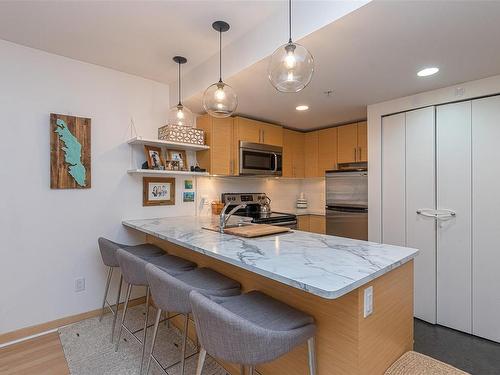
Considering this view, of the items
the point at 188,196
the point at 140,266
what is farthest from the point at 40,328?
the point at 188,196

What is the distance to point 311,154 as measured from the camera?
4395 millimetres

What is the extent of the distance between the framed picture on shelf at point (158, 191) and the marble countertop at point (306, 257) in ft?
3.11

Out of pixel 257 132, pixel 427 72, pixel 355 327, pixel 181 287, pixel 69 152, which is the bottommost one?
pixel 355 327

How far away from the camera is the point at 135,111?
9.70 ft

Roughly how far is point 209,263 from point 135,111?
192 cm

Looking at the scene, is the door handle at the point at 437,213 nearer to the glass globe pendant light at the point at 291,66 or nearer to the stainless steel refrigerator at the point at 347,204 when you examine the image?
the stainless steel refrigerator at the point at 347,204

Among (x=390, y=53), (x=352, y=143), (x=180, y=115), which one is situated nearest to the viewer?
(x=390, y=53)

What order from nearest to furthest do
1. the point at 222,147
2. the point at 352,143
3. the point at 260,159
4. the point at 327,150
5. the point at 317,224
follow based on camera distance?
the point at 222,147 → the point at 260,159 → the point at 352,143 → the point at 327,150 → the point at 317,224

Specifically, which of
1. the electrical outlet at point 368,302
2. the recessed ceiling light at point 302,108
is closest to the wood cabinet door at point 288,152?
the recessed ceiling light at point 302,108

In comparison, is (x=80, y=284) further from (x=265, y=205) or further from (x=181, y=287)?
(x=265, y=205)

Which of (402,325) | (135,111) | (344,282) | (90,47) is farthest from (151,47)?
(402,325)

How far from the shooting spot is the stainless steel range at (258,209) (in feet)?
11.7

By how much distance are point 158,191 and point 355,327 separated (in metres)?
2.47

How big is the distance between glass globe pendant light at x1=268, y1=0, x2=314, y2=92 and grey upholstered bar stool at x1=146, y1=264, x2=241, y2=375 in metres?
1.25
